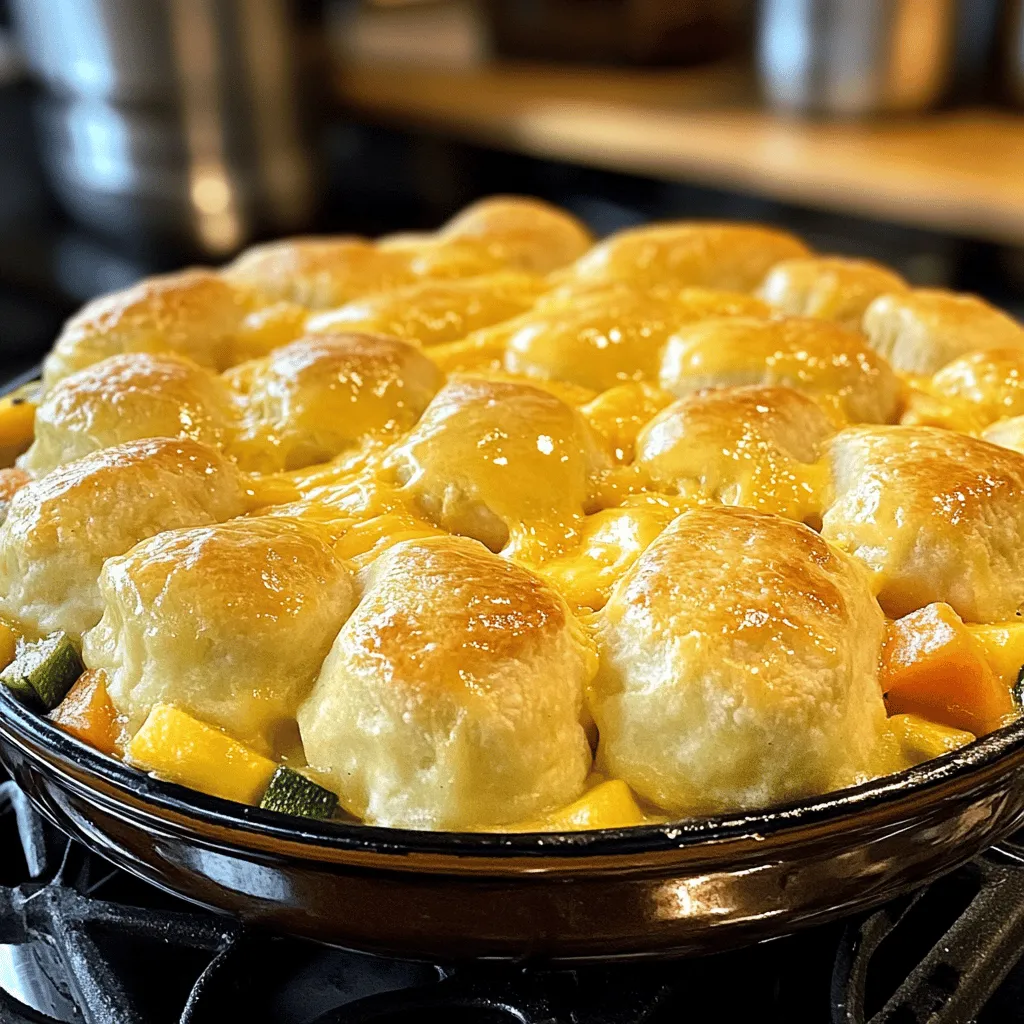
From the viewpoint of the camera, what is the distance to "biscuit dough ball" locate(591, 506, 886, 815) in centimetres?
77

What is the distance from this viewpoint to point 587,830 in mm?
711

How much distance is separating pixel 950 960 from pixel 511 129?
2758 millimetres

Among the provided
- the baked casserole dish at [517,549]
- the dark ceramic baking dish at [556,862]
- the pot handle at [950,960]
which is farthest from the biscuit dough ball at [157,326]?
the pot handle at [950,960]

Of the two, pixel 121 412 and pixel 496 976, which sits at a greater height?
pixel 121 412

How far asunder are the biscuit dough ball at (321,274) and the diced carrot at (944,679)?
0.78 meters

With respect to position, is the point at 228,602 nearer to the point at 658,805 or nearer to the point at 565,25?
the point at 658,805

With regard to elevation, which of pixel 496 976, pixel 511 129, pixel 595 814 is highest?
pixel 595 814

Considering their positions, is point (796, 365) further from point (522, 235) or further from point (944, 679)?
point (522, 235)

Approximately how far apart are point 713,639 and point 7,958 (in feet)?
1.90

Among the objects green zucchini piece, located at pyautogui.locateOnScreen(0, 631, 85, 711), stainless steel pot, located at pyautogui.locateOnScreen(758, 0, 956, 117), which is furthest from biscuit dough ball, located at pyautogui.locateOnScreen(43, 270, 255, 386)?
stainless steel pot, located at pyautogui.locateOnScreen(758, 0, 956, 117)

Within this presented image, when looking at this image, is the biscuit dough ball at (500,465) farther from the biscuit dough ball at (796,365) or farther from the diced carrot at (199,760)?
the diced carrot at (199,760)

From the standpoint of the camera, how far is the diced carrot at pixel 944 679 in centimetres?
82

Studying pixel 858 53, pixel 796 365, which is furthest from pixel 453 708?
pixel 858 53

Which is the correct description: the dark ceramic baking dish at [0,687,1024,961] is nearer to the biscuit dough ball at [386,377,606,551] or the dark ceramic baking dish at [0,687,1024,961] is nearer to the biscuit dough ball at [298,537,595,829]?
the biscuit dough ball at [298,537,595,829]
